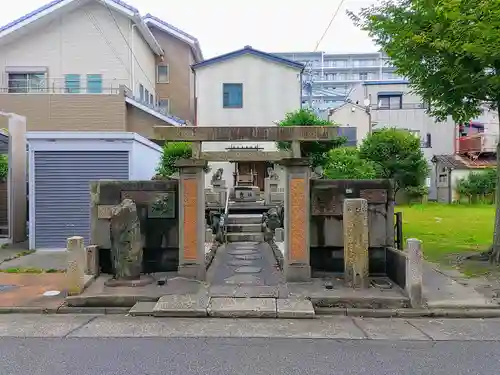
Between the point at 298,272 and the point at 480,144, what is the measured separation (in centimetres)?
3236

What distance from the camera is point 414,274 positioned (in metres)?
7.98

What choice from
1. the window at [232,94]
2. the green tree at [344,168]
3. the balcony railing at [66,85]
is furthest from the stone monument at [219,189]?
the window at [232,94]

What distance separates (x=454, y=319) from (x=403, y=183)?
962 inches

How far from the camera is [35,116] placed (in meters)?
20.5

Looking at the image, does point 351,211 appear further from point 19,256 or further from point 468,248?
point 19,256

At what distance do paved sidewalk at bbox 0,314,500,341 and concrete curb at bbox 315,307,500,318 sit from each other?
0.18 m

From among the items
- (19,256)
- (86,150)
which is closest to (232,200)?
(86,150)

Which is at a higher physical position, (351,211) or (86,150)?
(86,150)

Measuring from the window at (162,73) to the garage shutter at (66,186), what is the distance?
1698cm

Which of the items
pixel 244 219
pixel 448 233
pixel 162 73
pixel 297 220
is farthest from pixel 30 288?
pixel 162 73

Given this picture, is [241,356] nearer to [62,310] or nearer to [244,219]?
[62,310]

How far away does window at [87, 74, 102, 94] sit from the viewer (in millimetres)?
23609

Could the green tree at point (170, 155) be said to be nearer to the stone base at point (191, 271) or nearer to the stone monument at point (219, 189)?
the stone monument at point (219, 189)

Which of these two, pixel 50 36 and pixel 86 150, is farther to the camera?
pixel 50 36
